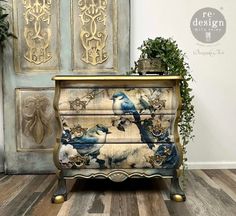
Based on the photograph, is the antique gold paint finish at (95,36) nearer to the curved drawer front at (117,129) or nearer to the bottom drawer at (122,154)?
the curved drawer front at (117,129)

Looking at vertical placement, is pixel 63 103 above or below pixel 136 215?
above

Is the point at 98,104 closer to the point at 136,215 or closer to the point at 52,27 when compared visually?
the point at 136,215

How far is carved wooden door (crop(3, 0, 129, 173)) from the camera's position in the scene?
267 cm

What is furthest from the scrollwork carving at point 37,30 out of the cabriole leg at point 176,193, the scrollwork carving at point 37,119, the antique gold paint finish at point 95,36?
the cabriole leg at point 176,193

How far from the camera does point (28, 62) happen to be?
8.89ft

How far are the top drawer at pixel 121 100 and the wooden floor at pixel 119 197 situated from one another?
611 millimetres

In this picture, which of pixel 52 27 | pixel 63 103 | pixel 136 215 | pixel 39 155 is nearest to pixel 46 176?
pixel 39 155

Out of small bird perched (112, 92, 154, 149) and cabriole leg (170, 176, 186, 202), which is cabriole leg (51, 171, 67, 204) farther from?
cabriole leg (170, 176, 186, 202)

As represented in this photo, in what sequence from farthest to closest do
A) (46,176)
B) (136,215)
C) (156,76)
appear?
(46,176)
(156,76)
(136,215)

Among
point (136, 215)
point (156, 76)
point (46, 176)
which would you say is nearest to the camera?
point (136, 215)

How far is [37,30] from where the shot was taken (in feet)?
8.83

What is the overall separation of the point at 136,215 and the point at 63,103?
2.83 ft

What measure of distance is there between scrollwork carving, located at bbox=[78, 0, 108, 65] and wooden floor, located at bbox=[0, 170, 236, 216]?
3.62 ft

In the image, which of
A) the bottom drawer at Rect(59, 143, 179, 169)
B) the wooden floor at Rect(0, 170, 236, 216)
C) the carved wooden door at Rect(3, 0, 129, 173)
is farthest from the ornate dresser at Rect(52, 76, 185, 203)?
the carved wooden door at Rect(3, 0, 129, 173)
